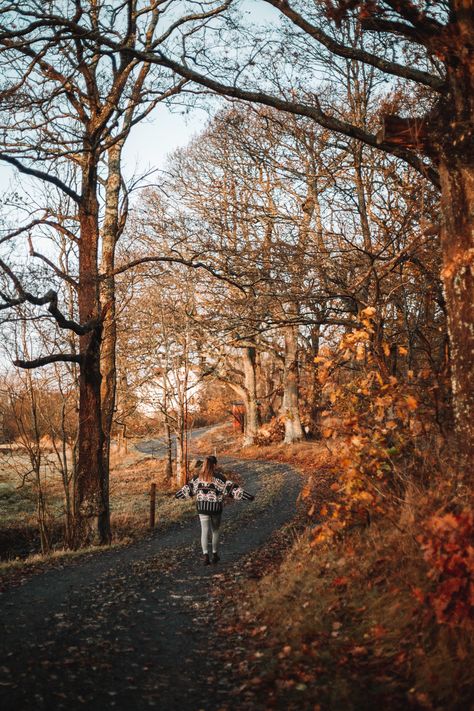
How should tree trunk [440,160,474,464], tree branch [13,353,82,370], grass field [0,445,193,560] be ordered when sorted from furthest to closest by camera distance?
grass field [0,445,193,560], tree branch [13,353,82,370], tree trunk [440,160,474,464]

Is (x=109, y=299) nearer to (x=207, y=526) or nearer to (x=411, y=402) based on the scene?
(x=207, y=526)

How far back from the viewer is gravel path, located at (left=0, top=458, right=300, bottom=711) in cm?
466

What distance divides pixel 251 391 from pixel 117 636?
26134 millimetres

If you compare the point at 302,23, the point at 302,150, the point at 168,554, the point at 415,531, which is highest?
the point at 302,150

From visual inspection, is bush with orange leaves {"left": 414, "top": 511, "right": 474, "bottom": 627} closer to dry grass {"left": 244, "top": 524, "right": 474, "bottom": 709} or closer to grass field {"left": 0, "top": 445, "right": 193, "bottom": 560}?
dry grass {"left": 244, "top": 524, "right": 474, "bottom": 709}

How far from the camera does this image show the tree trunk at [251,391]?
32094mm

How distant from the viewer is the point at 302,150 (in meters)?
16.1

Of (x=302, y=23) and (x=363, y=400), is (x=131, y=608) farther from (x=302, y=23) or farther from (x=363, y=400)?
(x=302, y=23)

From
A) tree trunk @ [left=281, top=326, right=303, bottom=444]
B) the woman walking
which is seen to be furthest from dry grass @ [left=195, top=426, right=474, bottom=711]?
tree trunk @ [left=281, top=326, right=303, bottom=444]

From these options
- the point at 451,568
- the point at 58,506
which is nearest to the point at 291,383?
the point at 58,506

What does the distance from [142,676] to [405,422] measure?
4.61 meters

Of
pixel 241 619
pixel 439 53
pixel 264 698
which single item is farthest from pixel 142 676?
pixel 439 53

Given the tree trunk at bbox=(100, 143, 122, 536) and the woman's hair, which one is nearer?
the woman's hair

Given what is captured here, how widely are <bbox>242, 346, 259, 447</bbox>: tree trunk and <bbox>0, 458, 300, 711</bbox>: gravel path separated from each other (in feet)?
68.8
